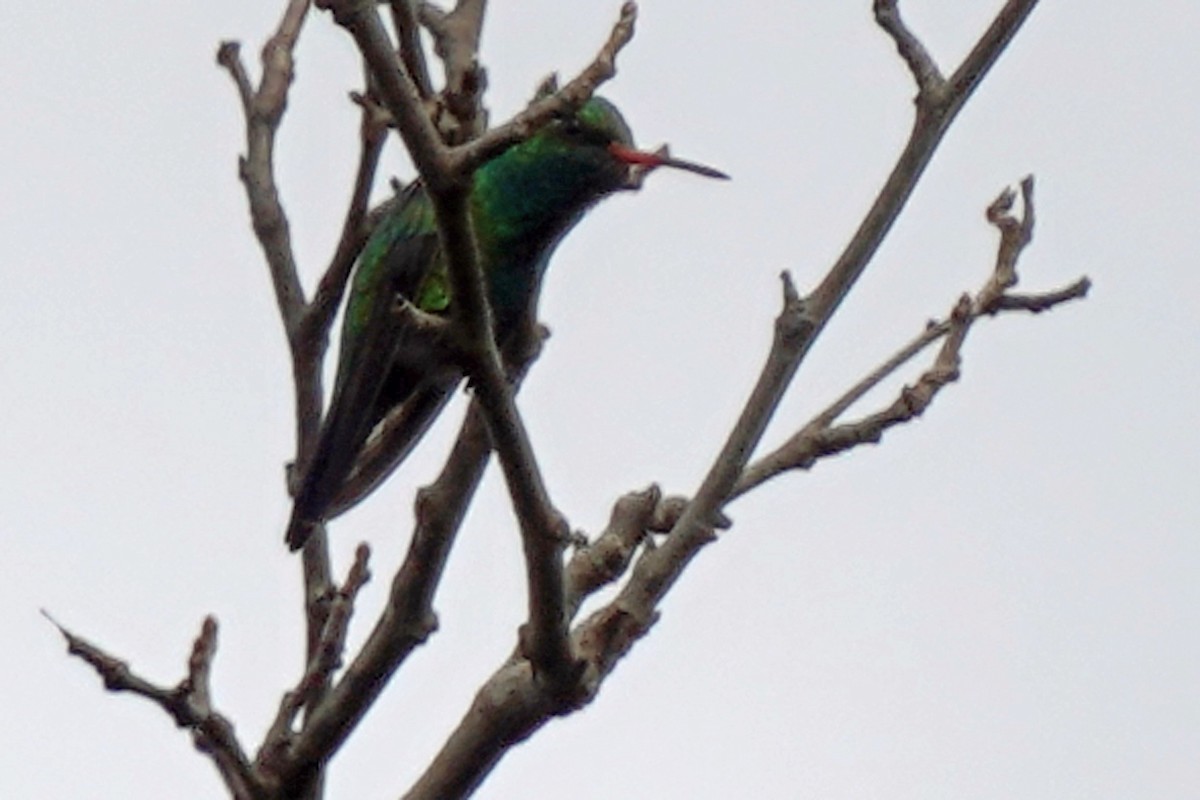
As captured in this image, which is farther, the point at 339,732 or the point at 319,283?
the point at 319,283

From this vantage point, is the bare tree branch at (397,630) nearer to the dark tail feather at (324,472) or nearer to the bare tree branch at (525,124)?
the bare tree branch at (525,124)

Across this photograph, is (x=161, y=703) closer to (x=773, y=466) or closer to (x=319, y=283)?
(x=773, y=466)

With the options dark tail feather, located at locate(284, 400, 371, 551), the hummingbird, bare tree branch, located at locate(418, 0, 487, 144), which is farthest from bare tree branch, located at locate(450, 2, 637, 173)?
dark tail feather, located at locate(284, 400, 371, 551)

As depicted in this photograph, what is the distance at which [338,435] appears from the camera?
4.83m

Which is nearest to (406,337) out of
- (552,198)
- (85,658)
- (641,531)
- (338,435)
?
(338,435)

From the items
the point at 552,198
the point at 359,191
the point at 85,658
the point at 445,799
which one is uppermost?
the point at 552,198

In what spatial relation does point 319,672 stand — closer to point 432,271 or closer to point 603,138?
point 432,271

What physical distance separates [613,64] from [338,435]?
1899mm

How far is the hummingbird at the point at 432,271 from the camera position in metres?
4.85

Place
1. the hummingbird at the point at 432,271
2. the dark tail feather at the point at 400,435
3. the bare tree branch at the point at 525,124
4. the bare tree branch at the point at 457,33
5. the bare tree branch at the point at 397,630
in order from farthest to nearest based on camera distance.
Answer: the dark tail feather at the point at 400,435 < the hummingbird at the point at 432,271 < the bare tree branch at the point at 457,33 < the bare tree branch at the point at 397,630 < the bare tree branch at the point at 525,124

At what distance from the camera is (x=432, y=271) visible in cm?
540

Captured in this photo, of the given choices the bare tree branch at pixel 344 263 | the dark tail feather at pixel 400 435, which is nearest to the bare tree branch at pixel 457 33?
the bare tree branch at pixel 344 263

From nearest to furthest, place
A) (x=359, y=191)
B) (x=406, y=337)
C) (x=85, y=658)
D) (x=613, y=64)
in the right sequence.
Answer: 1. (x=613, y=64)
2. (x=85, y=658)
3. (x=359, y=191)
4. (x=406, y=337)

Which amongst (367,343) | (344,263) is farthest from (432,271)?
(344,263)
